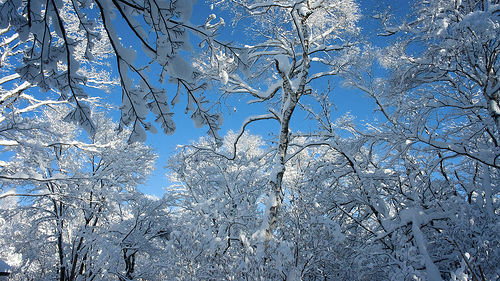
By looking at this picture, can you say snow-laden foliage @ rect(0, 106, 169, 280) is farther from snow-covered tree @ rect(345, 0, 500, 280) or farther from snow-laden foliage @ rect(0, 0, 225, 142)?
snow-covered tree @ rect(345, 0, 500, 280)

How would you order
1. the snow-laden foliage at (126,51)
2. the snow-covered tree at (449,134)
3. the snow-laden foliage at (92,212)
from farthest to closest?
the snow-laden foliage at (92,212), the snow-covered tree at (449,134), the snow-laden foliage at (126,51)

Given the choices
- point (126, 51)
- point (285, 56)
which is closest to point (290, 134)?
point (285, 56)

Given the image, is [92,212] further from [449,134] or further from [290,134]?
[449,134]

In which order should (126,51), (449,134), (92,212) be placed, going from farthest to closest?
(92,212) → (449,134) → (126,51)

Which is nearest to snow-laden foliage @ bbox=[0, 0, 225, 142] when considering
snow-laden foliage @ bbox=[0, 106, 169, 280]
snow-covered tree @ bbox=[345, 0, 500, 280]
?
snow-covered tree @ bbox=[345, 0, 500, 280]

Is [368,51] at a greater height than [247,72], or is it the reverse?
[368,51]

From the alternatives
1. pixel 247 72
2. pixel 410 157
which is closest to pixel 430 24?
pixel 410 157

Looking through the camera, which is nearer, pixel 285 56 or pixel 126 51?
pixel 126 51

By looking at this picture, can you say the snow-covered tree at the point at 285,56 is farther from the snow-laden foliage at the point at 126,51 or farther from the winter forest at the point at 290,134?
the snow-laden foliage at the point at 126,51

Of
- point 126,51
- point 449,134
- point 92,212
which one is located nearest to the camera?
point 126,51

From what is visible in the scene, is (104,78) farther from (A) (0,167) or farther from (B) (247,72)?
(B) (247,72)

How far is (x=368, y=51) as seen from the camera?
730 centimetres

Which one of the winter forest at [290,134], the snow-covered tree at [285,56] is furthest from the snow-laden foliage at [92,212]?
the snow-covered tree at [285,56]

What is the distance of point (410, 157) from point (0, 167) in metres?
9.51
